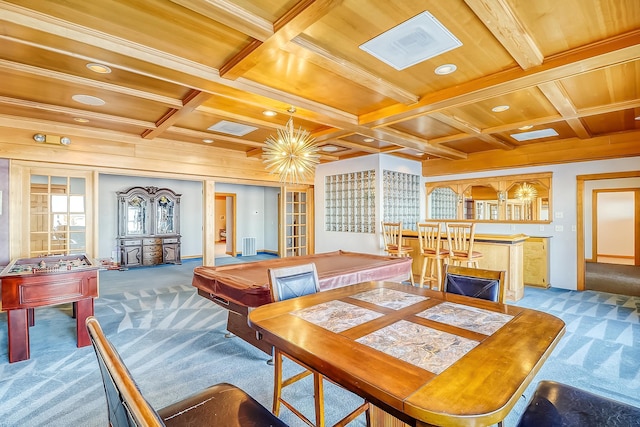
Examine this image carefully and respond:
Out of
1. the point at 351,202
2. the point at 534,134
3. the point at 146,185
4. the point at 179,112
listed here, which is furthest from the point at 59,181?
the point at 534,134

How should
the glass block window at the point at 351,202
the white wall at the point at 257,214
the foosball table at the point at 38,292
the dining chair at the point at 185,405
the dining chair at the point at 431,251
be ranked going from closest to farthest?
the dining chair at the point at 185,405 → the foosball table at the point at 38,292 → the dining chair at the point at 431,251 → the glass block window at the point at 351,202 → the white wall at the point at 257,214

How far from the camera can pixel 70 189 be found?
4.73 m

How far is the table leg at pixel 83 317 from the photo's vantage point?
2.99m

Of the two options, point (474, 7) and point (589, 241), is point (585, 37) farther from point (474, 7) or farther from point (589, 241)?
point (589, 241)

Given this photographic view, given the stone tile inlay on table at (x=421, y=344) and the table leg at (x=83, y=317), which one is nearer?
the stone tile inlay on table at (x=421, y=344)

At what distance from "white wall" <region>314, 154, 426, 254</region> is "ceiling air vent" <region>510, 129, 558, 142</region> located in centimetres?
217

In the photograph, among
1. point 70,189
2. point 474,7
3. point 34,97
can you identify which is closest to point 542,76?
point 474,7

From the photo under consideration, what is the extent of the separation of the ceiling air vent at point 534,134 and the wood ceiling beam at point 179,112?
4597mm

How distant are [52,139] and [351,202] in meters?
5.10

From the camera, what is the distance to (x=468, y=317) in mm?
1536

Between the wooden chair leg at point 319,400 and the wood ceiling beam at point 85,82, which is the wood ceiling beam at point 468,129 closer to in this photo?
the wood ceiling beam at point 85,82

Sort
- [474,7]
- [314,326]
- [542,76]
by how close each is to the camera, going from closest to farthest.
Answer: [314,326] → [474,7] → [542,76]

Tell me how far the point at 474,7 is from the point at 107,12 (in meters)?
2.18

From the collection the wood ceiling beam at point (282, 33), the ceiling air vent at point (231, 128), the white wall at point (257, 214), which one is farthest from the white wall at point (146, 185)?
the wood ceiling beam at point (282, 33)
